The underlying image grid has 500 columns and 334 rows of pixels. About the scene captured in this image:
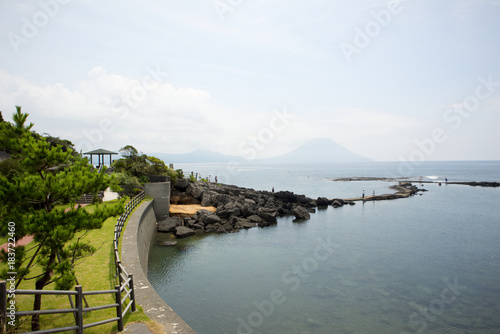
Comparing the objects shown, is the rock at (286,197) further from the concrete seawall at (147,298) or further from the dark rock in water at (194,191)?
the concrete seawall at (147,298)

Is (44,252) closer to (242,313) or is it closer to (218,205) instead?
(242,313)

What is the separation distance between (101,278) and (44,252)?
3922 mm

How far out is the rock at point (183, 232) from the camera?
25.7m

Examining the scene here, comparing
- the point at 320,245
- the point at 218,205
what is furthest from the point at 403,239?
the point at 218,205

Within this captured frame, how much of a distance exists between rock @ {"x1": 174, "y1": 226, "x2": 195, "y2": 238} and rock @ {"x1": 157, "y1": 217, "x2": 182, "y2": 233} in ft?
2.67

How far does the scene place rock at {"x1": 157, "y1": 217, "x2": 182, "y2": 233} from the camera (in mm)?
26812

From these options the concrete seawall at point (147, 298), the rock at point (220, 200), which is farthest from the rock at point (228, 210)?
the concrete seawall at point (147, 298)

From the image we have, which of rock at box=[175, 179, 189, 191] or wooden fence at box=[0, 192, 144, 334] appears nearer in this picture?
wooden fence at box=[0, 192, 144, 334]

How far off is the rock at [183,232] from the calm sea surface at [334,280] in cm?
93

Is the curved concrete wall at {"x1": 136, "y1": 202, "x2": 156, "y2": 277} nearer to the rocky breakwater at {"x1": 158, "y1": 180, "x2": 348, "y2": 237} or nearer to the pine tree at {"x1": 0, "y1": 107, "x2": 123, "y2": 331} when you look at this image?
the rocky breakwater at {"x1": 158, "y1": 180, "x2": 348, "y2": 237}

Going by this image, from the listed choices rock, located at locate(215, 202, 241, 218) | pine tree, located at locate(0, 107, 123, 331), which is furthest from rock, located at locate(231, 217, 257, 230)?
pine tree, located at locate(0, 107, 123, 331)

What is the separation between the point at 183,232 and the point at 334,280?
14.1 meters

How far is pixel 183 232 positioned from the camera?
26000mm

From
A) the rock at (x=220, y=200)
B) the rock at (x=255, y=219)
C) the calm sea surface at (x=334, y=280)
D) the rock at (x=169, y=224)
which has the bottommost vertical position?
the calm sea surface at (x=334, y=280)
